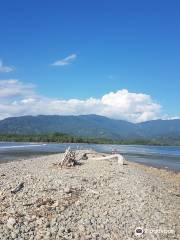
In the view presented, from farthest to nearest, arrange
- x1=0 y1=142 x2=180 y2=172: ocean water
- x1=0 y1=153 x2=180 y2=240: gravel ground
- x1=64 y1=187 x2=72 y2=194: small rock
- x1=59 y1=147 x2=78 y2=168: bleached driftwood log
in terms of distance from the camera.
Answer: x1=0 y1=142 x2=180 y2=172: ocean water, x1=59 y1=147 x2=78 y2=168: bleached driftwood log, x1=64 y1=187 x2=72 y2=194: small rock, x1=0 y1=153 x2=180 y2=240: gravel ground

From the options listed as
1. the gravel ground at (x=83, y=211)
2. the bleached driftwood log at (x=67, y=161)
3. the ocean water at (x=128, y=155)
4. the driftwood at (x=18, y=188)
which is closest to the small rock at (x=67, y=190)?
the gravel ground at (x=83, y=211)

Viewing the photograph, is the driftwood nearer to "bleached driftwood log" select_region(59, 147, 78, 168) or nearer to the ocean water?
"bleached driftwood log" select_region(59, 147, 78, 168)

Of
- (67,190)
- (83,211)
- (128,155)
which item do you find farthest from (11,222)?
(128,155)

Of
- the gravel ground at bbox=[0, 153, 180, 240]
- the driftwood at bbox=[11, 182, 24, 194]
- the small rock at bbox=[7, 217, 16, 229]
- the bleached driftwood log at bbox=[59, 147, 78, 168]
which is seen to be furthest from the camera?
the bleached driftwood log at bbox=[59, 147, 78, 168]

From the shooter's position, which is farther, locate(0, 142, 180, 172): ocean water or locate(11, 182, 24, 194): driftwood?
locate(0, 142, 180, 172): ocean water

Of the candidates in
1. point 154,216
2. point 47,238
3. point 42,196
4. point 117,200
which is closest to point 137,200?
point 117,200

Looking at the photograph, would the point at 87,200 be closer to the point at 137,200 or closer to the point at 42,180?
the point at 137,200

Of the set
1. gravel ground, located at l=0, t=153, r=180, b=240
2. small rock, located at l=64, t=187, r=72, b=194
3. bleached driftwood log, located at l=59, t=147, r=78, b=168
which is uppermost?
bleached driftwood log, located at l=59, t=147, r=78, b=168

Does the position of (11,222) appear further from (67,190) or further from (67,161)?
(67,161)

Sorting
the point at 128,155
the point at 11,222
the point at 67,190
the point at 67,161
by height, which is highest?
the point at 67,161

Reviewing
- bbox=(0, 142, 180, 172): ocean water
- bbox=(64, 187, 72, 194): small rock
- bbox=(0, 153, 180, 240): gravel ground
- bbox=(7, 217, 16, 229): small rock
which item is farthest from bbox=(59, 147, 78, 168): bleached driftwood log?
bbox=(7, 217, 16, 229): small rock

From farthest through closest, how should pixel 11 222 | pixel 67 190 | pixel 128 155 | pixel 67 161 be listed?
pixel 128 155 < pixel 67 161 < pixel 67 190 < pixel 11 222

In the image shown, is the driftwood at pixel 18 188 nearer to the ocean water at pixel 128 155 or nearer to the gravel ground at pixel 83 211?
the gravel ground at pixel 83 211

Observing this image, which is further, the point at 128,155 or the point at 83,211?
the point at 128,155
